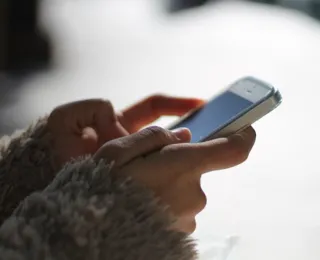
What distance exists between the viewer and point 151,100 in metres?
0.68

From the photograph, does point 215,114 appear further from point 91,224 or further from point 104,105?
point 91,224

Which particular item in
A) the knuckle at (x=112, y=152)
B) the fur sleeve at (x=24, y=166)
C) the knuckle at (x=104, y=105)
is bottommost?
the fur sleeve at (x=24, y=166)

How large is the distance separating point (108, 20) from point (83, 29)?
6cm

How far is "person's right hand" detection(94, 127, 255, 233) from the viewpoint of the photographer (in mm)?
458

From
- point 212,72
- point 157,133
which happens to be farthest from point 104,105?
point 212,72

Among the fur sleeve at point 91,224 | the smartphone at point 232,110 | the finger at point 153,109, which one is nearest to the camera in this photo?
the fur sleeve at point 91,224

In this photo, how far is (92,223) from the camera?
0.43 metres

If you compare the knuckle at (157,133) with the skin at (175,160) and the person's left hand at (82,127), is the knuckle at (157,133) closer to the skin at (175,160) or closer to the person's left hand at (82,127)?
the skin at (175,160)

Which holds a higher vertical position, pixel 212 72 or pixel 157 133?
pixel 157 133

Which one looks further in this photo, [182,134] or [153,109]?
[153,109]

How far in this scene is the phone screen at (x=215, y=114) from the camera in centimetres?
57

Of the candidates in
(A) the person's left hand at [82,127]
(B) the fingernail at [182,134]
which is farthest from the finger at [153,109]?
(B) the fingernail at [182,134]

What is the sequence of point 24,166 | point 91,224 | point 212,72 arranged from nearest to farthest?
point 91,224, point 24,166, point 212,72

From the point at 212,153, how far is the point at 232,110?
111 mm
